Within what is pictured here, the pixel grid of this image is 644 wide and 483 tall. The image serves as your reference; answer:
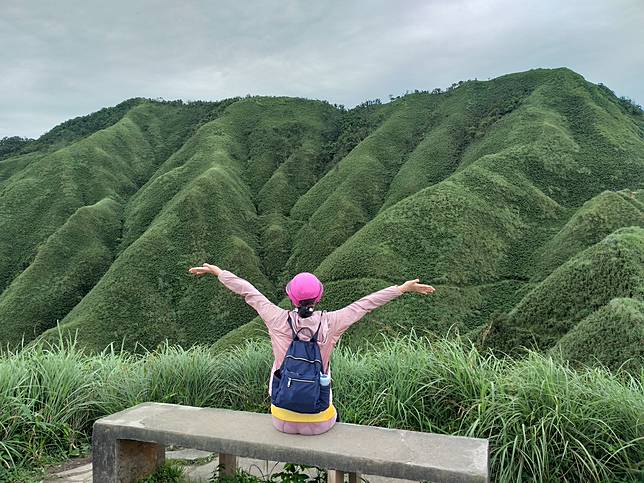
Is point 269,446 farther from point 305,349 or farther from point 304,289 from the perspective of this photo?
point 304,289

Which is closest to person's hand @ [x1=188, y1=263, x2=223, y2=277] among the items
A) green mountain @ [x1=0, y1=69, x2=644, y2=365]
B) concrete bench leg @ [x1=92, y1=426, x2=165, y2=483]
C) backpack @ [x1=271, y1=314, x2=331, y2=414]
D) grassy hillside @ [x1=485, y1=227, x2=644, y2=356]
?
backpack @ [x1=271, y1=314, x2=331, y2=414]

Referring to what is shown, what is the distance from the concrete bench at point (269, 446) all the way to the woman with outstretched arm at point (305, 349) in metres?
0.13

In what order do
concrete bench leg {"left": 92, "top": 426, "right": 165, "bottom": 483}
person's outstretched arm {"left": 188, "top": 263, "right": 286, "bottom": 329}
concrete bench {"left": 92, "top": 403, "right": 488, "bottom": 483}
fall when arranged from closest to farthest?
concrete bench {"left": 92, "top": 403, "right": 488, "bottom": 483}, person's outstretched arm {"left": 188, "top": 263, "right": 286, "bottom": 329}, concrete bench leg {"left": 92, "top": 426, "right": 165, "bottom": 483}

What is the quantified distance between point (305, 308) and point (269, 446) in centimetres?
86

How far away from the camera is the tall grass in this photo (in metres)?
3.71

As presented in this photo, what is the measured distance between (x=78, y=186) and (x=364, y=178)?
30.9m

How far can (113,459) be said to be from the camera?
385cm

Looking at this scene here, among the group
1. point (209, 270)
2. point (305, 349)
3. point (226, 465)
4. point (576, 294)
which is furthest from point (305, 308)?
point (576, 294)

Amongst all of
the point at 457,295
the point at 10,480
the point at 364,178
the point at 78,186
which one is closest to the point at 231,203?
the point at 364,178

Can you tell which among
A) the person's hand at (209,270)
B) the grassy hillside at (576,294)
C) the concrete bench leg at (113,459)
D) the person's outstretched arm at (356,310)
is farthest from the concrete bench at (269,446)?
Answer: the grassy hillside at (576,294)

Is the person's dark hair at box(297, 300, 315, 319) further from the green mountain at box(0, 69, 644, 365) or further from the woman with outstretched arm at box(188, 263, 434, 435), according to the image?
the green mountain at box(0, 69, 644, 365)

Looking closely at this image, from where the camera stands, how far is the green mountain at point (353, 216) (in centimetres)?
2964

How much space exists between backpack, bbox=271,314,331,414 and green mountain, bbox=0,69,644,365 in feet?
32.1

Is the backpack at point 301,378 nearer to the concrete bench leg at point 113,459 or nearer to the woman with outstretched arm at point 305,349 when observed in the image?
the woman with outstretched arm at point 305,349
